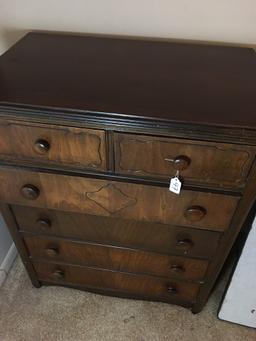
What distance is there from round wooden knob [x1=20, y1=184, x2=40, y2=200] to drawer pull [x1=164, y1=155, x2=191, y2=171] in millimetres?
394

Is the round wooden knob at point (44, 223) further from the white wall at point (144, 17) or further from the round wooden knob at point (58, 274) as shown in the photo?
the white wall at point (144, 17)

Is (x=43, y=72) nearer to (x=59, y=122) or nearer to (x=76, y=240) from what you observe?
Result: (x=59, y=122)

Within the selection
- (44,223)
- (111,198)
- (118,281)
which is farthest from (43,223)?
(118,281)

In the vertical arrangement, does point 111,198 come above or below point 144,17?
below

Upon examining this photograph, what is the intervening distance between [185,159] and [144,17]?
1.81 feet

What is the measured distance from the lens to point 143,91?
2.42ft

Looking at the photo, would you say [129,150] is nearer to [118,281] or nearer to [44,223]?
[44,223]

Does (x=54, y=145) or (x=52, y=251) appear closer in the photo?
(x=54, y=145)

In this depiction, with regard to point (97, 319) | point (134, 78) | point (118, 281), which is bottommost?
point (97, 319)

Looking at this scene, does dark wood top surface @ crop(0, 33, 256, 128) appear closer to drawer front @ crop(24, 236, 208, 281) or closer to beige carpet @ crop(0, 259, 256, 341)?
drawer front @ crop(24, 236, 208, 281)

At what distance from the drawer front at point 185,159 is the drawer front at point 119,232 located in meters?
0.25

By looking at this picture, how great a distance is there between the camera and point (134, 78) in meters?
0.79

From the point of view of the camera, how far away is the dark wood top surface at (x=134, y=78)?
2.23 feet

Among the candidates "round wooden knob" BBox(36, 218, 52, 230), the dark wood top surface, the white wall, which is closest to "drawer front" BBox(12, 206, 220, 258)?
"round wooden knob" BBox(36, 218, 52, 230)
